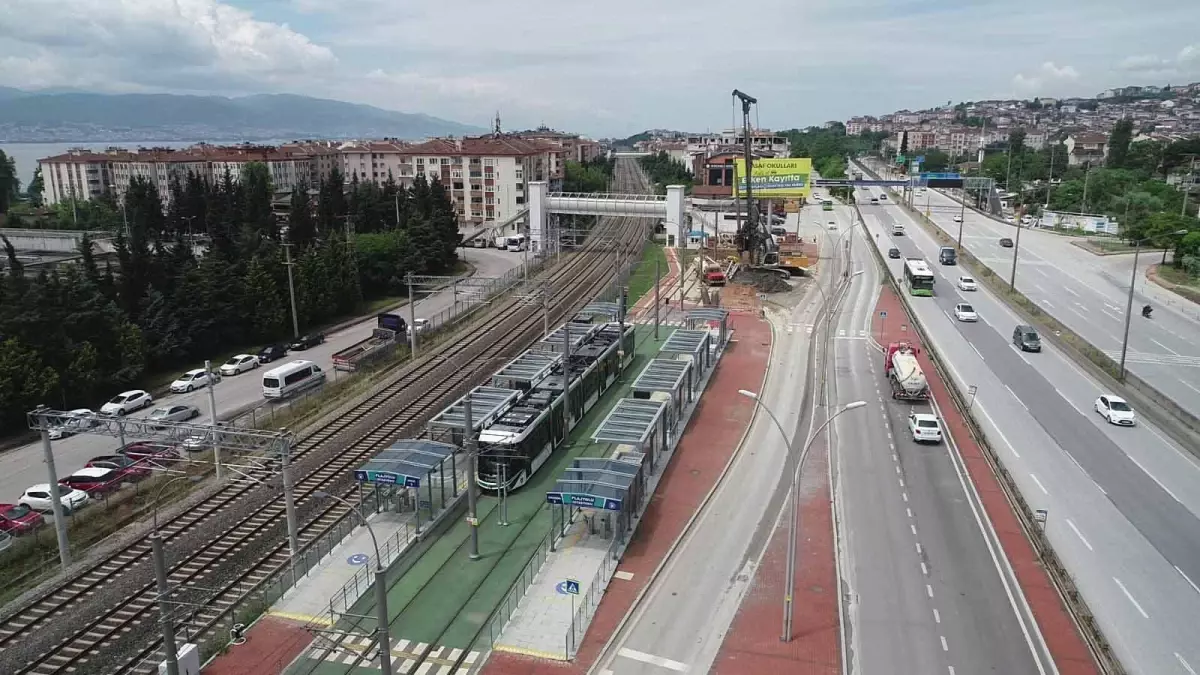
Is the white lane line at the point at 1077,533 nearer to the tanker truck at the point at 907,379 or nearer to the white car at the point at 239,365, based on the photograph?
the tanker truck at the point at 907,379

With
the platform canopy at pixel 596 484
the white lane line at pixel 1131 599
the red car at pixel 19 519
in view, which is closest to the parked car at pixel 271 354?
the red car at pixel 19 519

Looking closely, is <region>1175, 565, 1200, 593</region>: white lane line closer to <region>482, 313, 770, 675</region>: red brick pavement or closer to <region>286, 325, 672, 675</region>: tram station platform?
<region>482, 313, 770, 675</region>: red brick pavement

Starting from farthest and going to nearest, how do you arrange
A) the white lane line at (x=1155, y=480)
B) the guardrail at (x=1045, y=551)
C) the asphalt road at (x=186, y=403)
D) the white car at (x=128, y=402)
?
the white car at (x=128, y=402) < the asphalt road at (x=186, y=403) < the white lane line at (x=1155, y=480) < the guardrail at (x=1045, y=551)

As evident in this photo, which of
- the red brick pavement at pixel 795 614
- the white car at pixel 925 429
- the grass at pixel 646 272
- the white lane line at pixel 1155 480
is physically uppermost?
the grass at pixel 646 272

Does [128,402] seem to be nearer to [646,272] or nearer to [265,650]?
[265,650]

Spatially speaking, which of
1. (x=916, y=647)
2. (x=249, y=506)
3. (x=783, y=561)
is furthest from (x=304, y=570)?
(x=916, y=647)
